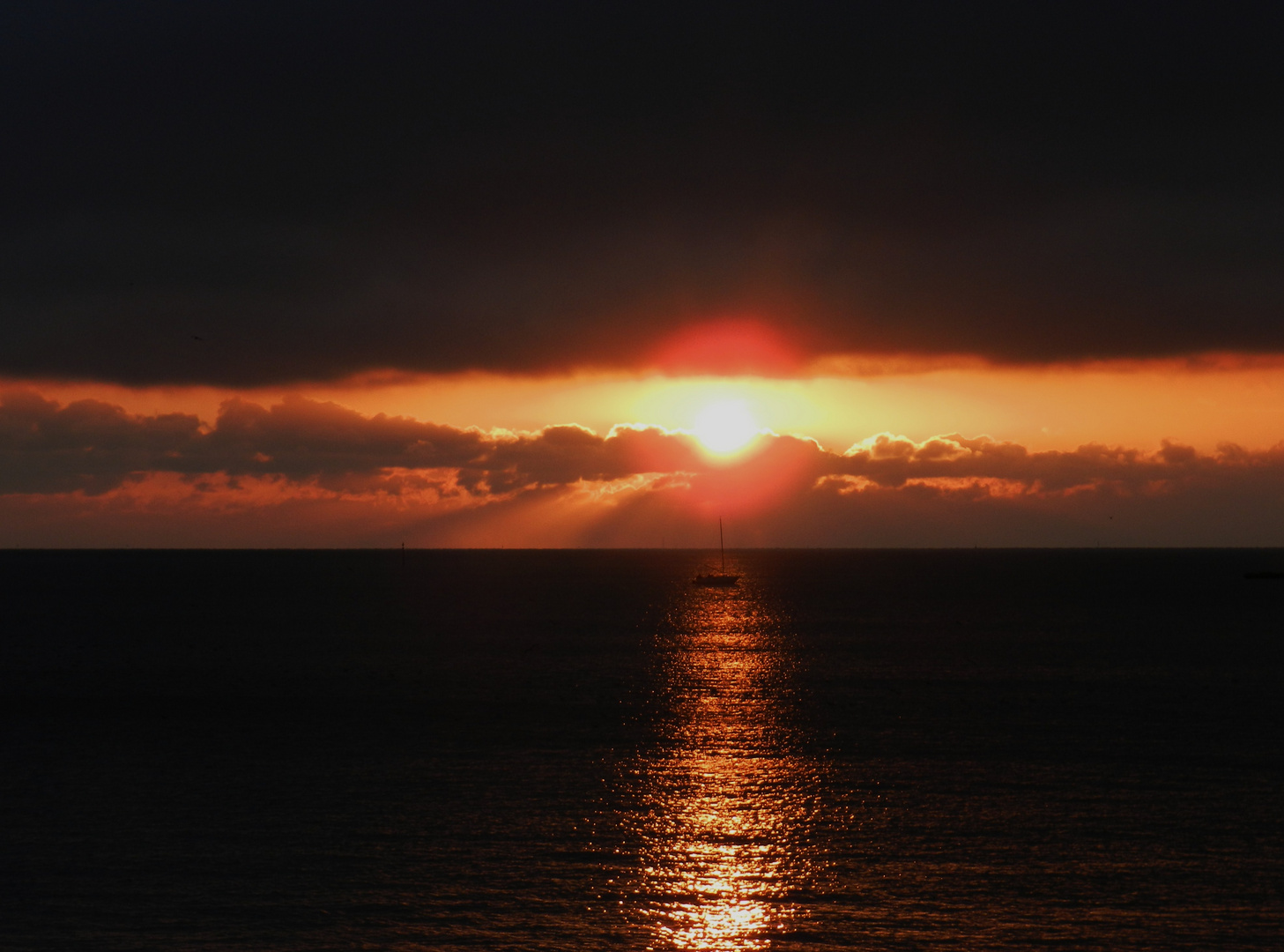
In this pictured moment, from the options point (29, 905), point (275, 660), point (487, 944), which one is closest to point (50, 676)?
point (275, 660)

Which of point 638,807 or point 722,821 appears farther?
point 638,807

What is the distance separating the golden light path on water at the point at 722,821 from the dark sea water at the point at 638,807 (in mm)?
211

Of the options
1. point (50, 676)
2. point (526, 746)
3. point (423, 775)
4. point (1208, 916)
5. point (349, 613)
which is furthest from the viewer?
point (349, 613)

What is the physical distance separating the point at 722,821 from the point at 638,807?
421cm

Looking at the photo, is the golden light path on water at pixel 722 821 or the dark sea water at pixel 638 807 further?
the golden light path on water at pixel 722 821

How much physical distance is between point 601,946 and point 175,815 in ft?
80.7

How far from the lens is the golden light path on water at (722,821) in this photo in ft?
123

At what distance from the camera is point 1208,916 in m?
37.9

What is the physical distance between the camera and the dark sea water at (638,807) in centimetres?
3728

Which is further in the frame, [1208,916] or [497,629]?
[497,629]

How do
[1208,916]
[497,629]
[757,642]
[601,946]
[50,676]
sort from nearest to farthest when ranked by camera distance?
[601,946] → [1208,916] → [50,676] → [757,642] → [497,629]

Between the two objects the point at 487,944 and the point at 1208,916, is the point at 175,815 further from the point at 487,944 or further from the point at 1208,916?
the point at 1208,916

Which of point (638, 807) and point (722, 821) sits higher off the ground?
point (638, 807)

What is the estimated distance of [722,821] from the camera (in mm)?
49219
